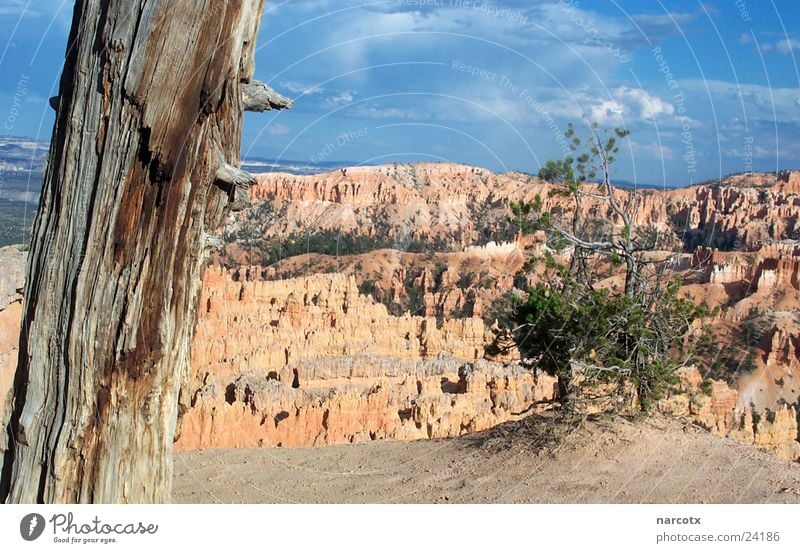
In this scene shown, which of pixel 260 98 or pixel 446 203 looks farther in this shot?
pixel 446 203

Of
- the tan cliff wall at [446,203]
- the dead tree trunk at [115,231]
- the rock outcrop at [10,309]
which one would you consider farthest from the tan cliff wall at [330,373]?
the tan cliff wall at [446,203]

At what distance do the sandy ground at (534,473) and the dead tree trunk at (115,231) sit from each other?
3676mm

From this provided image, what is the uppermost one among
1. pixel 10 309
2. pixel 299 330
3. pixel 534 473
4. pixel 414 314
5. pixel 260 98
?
pixel 260 98

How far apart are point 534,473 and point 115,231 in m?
5.40

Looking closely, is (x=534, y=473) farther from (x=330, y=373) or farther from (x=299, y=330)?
(x=299, y=330)

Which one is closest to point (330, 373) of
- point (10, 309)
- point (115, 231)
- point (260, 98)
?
point (10, 309)

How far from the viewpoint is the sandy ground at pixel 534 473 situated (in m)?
8.28

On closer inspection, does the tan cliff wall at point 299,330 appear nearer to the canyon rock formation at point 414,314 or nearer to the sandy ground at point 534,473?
the canyon rock formation at point 414,314

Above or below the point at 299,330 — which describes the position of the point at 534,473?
above

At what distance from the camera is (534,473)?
9.09m

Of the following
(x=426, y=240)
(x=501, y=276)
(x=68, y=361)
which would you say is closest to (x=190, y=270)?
(x=68, y=361)

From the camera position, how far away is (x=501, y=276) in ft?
177

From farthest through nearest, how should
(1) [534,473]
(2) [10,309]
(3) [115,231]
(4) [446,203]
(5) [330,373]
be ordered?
(4) [446,203], (5) [330,373], (2) [10,309], (1) [534,473], (3) [115,231]

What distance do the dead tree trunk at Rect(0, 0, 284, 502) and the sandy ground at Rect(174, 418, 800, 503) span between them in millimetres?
3676
